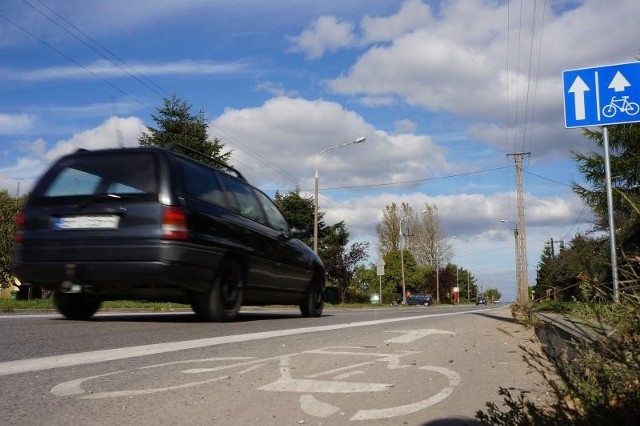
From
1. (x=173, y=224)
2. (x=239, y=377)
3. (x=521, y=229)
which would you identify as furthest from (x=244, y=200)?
(x=521, y=229)

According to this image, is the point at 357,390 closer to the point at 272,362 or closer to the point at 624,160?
the point at 272,362

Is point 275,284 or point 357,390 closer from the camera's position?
point 357,390

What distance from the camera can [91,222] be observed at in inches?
246

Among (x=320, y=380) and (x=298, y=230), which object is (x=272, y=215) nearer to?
(x=298, y=230)

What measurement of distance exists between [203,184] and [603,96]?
549cm

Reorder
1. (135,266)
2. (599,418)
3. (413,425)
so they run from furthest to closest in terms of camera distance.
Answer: (135,266) → (413,425) → (599,418)

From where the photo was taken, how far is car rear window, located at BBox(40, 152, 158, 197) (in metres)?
6.35

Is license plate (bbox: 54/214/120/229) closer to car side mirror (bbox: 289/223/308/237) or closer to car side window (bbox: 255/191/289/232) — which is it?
car side window (bbox: 255/191/289/232)

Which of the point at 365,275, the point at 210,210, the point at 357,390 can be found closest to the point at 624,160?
the point at 210,210

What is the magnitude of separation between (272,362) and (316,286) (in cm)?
548

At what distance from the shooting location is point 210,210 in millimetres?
6773

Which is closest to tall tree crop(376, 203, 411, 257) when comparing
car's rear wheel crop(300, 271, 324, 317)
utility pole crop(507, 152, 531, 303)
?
utility pole crop(507, 152, 531, 303)

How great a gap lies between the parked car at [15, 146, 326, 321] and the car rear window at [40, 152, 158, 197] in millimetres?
11

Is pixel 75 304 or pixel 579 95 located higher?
pixel 579 95
